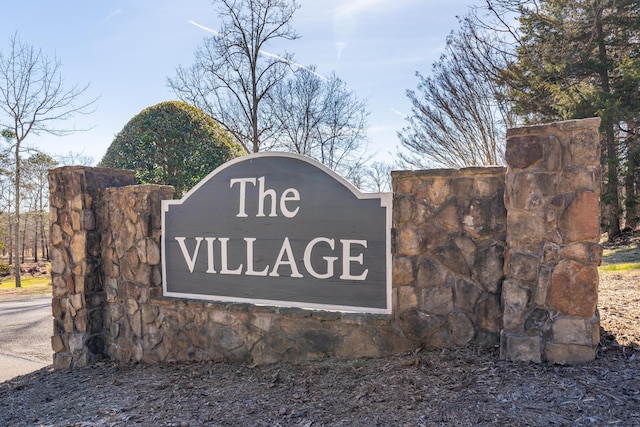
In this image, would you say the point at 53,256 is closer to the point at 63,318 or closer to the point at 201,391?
the point at 63,318

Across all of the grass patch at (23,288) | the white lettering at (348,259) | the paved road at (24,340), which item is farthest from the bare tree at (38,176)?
the white lettering at (348,259)

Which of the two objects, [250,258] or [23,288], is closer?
[250,258]

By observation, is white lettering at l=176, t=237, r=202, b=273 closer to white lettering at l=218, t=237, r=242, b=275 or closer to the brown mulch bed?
white lettering at l=218, t=237, r=242, b=275

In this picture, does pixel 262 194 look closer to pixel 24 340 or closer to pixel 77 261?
pixel 77 261

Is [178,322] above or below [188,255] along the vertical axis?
below

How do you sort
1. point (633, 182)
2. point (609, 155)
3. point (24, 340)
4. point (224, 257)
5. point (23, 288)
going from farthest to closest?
point (23, 288) → point (633, 182) → point (609, 155) → point (24, 340) → point (224, 257)

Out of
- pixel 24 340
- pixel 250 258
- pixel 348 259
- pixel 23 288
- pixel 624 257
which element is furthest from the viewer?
pixel 23 288

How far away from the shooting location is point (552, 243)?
2750mm

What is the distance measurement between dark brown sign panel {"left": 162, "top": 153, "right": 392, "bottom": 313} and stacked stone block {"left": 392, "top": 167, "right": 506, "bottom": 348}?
0.15 m

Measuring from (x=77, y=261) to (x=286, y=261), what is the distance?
2.29 m

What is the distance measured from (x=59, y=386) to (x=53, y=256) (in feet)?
4.31

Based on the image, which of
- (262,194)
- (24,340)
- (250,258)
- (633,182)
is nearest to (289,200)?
(262,194)

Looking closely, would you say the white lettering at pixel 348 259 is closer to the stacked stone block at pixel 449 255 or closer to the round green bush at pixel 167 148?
the stacked stone block at pixel 449 255

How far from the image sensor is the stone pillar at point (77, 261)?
4473 mm
